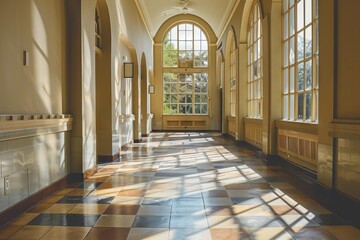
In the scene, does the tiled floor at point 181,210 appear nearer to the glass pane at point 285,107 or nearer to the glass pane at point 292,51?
the glass pane at point 285,107

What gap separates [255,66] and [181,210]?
6.49m

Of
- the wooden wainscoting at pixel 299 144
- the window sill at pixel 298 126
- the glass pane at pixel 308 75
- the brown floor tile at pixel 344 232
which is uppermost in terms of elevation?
the glass pane at pixel 308 75

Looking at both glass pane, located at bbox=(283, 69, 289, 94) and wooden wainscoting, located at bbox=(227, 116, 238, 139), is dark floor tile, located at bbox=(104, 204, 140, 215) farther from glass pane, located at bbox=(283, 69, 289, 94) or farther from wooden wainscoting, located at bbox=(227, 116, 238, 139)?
wooden wainscoting, located at bbox=(227, 116, 238, 139)

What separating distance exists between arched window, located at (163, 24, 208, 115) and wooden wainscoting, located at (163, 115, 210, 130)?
287 mm

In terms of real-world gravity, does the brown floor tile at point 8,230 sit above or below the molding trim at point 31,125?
below

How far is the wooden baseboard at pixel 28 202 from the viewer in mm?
3355

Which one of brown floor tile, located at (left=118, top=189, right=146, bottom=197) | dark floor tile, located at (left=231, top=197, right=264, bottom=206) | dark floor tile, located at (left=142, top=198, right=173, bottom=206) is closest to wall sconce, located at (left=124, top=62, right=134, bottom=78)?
brown floor tile, located at (left=118, top=189, right=146, bottom=197)

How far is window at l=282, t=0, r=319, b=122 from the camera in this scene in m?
5.30

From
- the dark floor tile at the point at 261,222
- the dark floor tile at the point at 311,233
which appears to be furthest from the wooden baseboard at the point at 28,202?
the dark floor tile at the point at 311,233

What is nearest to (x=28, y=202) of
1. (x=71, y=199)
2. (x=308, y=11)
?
(x=71, y=199)

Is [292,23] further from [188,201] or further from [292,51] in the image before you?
[188,201]

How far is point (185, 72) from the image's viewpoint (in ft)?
60.2

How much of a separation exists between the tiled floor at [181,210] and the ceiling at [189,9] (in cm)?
828

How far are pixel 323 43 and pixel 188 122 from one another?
1433cm
